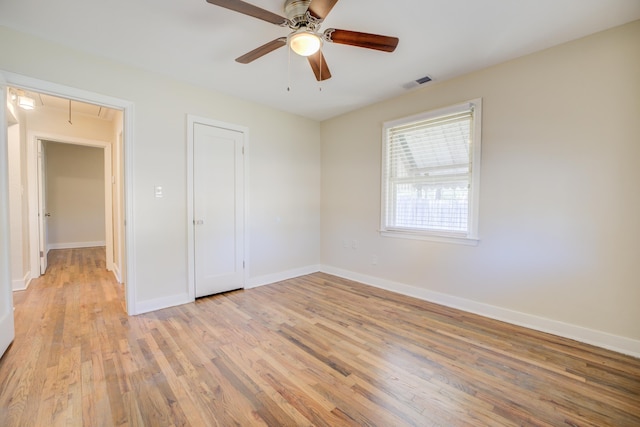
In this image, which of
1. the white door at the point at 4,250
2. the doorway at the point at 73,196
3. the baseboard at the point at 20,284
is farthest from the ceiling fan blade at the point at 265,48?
the doorway at the point at 73,196

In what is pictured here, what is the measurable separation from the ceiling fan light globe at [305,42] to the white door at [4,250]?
244 cm

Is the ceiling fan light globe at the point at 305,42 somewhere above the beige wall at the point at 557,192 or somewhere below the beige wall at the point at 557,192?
above

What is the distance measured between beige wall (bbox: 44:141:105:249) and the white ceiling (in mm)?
6078

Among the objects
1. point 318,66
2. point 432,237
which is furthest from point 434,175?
point 318,66

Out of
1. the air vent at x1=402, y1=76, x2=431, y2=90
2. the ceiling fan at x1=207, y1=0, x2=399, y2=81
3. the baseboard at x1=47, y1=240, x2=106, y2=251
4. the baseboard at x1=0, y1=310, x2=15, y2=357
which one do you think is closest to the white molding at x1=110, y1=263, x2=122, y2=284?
the baseboard at x1=0, y1=310, x2=15, y2=357

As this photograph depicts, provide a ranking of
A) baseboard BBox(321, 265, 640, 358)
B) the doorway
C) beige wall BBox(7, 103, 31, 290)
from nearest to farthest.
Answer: baseboard BBox(321, 265, 640, 358), beige wall BBox(7, 103, 31, 290), the doorway

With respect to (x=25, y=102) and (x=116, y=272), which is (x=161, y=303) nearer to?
(x=116, y=272)

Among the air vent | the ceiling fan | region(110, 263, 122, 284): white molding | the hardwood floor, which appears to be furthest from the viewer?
region(110, 263, 122, 284): white molding

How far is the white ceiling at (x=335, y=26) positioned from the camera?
6.46 feet

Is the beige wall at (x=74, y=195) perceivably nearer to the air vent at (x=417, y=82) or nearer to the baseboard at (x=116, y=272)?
the baseboard at (x=116, y=272)

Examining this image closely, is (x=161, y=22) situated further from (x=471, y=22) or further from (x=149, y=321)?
(x=149, y=321)

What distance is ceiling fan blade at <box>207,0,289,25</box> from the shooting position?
5.08 ft

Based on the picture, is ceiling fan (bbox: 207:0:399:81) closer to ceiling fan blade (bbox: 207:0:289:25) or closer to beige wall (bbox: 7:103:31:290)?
ceiling fan blade (bbox: 207:0:289:25)

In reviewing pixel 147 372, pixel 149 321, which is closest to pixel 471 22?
pixel 147 372
